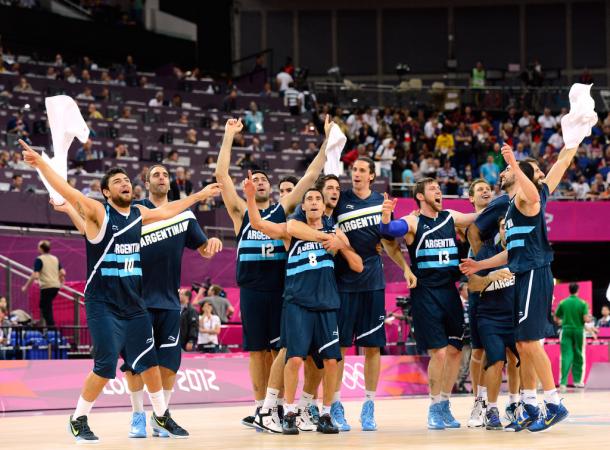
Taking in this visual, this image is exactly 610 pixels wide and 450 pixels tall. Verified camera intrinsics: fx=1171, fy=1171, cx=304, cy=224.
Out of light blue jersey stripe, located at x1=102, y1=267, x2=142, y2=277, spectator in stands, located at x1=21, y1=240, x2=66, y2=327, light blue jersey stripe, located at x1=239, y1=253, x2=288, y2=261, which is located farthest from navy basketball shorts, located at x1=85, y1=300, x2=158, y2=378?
spectator in stands, located at x1=21, y1=240, x2=66, y2=327

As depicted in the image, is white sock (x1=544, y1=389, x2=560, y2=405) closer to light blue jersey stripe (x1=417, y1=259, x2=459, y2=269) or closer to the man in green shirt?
light blue jersey stripe (x1=417, y1=259, x2=459, y2=269)

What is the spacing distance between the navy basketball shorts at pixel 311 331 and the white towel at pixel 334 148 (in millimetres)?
1878

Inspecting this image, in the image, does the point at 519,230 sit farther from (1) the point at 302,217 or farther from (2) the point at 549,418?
(1) the point at 302,217

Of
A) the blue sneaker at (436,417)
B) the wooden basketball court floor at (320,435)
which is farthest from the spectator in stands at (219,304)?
the blue sneaker at (436,417)

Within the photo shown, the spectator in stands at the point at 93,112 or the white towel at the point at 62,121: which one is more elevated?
the spectator in stands at the point at 93,112

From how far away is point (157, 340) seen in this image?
37.7ft

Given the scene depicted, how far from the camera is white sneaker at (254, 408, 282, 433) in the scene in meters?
11.4

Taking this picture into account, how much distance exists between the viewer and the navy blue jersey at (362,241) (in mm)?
11883

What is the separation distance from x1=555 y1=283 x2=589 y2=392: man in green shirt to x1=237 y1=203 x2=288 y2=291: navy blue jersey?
11.6 metres

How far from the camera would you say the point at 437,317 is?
464 inches

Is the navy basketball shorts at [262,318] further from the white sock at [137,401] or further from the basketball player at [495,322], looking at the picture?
the basketball player at [495,322]

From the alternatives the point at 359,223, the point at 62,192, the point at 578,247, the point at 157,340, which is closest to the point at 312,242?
the point at 359,223

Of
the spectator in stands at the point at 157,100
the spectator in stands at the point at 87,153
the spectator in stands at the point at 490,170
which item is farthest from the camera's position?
the spectator in stands at the point at 157,100

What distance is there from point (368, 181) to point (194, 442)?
3281mm
